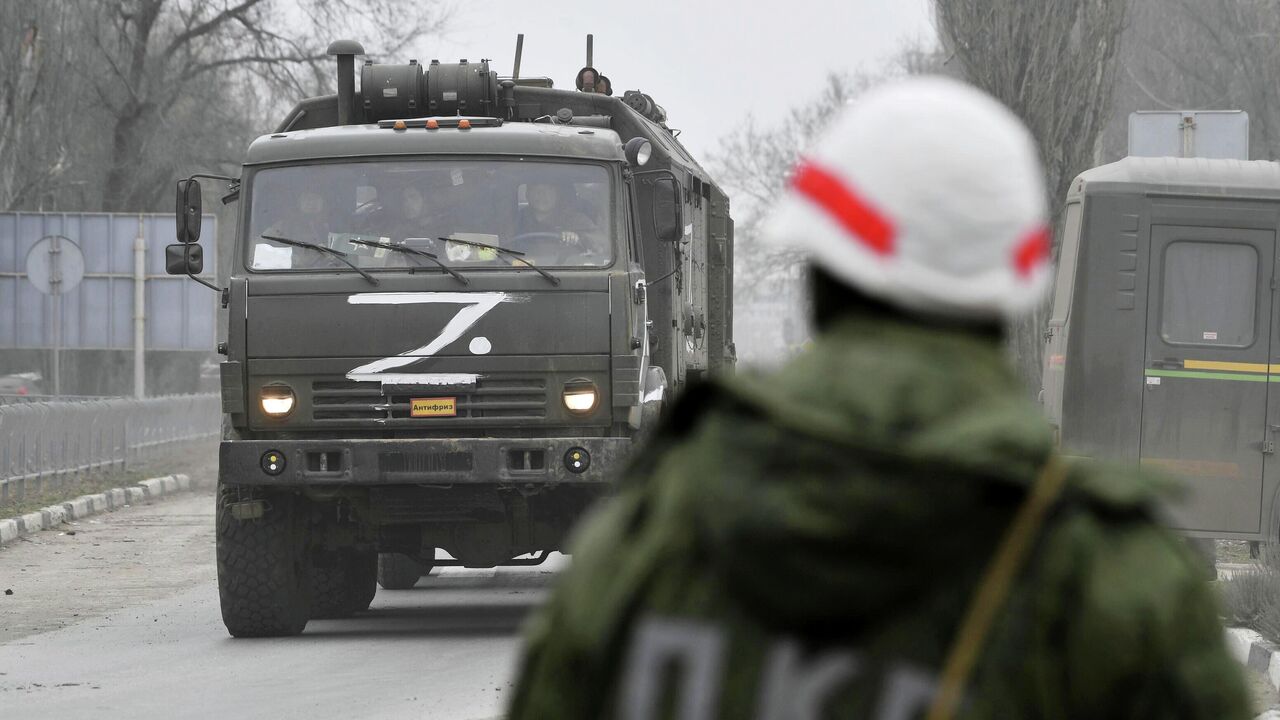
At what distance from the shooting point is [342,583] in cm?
1121

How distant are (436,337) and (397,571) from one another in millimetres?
3580

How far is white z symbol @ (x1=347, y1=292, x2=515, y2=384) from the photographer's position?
984cm

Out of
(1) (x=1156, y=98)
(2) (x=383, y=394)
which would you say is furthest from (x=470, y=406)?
(1) (x=1156, y=98)

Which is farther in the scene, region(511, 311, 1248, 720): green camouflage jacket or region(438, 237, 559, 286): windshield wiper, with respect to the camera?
region(438, 237, 559, 286): windshield wiper

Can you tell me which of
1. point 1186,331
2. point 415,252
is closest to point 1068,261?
point 1186,331

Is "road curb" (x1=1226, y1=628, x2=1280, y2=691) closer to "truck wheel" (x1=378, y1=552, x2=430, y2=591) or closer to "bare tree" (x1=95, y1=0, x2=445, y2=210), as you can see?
"truck wheel" (x1=378, y1=552, x2=430, y2=591)

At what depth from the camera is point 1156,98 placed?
4119 centimetres

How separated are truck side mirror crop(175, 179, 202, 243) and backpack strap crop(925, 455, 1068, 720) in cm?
931

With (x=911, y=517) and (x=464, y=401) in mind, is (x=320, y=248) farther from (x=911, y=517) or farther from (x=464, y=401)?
(x=911, y=517)

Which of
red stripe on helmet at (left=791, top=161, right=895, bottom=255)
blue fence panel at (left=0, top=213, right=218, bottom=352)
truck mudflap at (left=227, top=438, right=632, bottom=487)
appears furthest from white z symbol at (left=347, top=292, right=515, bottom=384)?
blue fence panel at (left=0, top=213, right=218, bottom=352)

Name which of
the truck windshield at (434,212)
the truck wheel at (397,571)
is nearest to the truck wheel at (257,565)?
the truck windshield at (434,212)

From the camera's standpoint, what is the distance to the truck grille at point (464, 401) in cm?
991

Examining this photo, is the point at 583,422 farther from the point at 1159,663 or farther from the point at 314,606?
the point at 1159,663

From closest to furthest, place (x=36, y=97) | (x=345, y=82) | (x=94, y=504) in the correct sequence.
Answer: (x=345, y=82) → (x=94, y=504) → (x=36, y=97)
